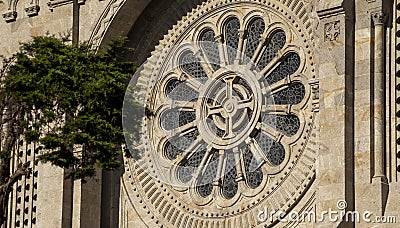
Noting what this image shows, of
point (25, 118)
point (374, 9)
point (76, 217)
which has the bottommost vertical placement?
point (76, 217)

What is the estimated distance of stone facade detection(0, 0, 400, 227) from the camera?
24516 millimetres

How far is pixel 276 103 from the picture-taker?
27.3 metres

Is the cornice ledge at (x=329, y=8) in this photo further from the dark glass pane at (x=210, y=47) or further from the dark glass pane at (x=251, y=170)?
the dark glass pane at (x=210, y=47)

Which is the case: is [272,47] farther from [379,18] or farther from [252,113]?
[379,18]

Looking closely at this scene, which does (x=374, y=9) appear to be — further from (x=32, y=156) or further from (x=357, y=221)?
(x=32, y=156)

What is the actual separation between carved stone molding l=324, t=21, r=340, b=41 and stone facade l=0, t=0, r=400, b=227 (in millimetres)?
22

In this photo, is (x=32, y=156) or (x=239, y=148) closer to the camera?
(x=239, y=148)

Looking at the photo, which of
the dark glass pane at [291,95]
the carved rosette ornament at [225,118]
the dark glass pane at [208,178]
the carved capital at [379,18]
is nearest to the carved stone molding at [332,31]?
the carved capital at [379,18]

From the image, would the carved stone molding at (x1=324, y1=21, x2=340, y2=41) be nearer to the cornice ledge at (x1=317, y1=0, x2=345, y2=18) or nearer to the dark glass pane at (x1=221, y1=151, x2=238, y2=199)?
the cornice ledge at (x1=317, y1=0, x2=345, y2=18)

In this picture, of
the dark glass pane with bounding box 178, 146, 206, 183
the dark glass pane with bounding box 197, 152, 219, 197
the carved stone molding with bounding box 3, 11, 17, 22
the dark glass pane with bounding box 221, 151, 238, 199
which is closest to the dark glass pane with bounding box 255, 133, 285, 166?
the dark glass pane with bounding box 221, 151, 238, 199

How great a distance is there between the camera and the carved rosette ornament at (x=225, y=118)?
2691 cm

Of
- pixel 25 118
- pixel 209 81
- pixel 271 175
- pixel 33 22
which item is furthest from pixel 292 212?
pixel 33 22

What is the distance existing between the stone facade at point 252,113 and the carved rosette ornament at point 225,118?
27mm

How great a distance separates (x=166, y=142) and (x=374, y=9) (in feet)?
19.2
